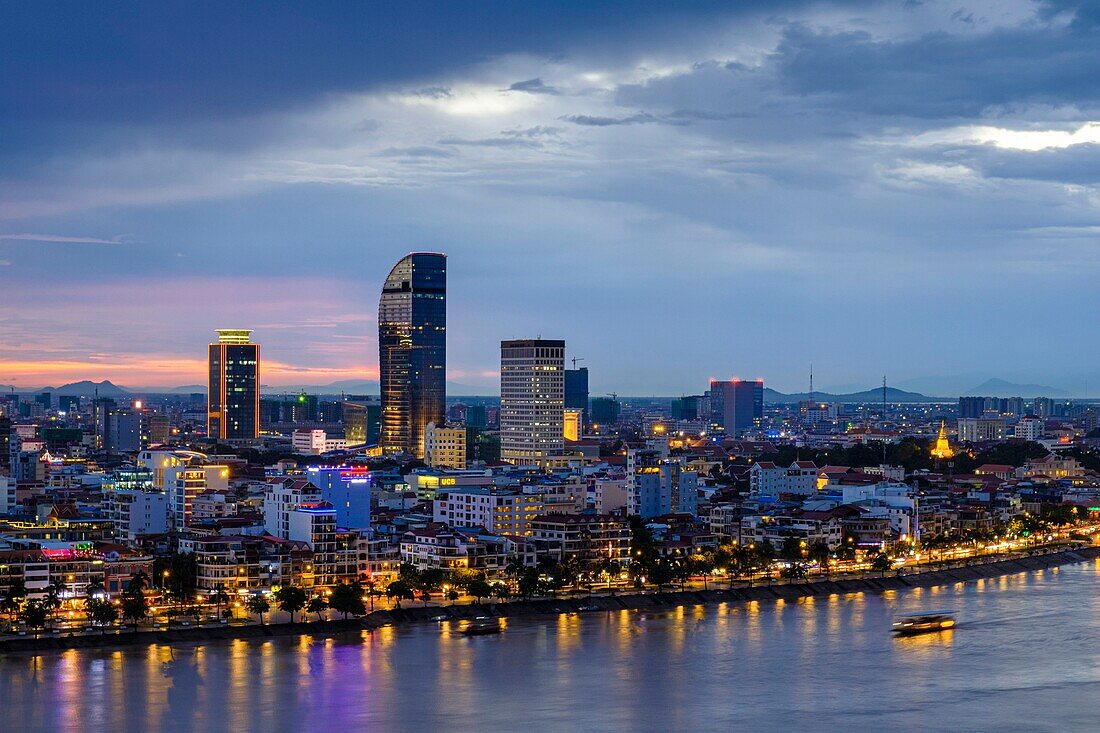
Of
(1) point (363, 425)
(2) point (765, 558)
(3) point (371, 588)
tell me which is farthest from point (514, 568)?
(1) point (363, 425)

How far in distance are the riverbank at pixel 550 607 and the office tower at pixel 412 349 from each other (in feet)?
101

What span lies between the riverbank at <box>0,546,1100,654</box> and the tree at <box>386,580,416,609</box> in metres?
0.36

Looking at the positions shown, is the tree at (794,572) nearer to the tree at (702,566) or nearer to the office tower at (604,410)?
the tree at (702,566)

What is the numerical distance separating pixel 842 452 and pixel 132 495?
26786 mm

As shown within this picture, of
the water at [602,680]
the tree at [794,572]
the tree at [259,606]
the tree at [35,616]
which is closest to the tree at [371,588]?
the tree at [259,606]

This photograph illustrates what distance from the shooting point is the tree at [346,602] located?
70.5 feet

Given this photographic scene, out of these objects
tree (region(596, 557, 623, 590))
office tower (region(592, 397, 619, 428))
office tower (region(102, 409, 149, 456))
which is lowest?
tree (region(596, 557, 623, 590))

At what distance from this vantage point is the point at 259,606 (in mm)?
21125

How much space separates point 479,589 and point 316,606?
8.46 feet

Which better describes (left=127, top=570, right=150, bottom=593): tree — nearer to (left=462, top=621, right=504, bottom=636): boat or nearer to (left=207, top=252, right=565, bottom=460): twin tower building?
(left=462, top=621, right=504, bottom=636): boat

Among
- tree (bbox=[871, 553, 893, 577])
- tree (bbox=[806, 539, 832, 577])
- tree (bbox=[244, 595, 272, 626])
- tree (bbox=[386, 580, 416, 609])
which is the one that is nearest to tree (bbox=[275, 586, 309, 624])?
tree (bbox=[244, 595, 272, 626])

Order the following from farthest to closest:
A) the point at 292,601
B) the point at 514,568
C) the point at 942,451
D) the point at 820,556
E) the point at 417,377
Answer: the point at 417,377 < the point at 942,451 < the point at 820,556 < the point at 514,568 < the point at 292,601

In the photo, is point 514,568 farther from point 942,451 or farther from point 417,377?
point 417,377

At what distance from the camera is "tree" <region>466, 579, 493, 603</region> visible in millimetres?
23094
